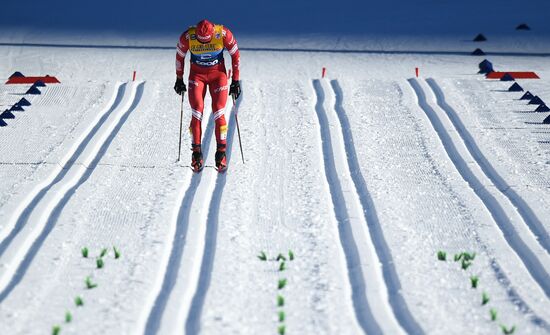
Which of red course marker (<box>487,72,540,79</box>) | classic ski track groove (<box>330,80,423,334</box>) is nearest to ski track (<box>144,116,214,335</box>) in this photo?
classic ski track groove (<box>330,80,423,334</box>)

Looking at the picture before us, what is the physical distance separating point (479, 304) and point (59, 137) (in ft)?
21.7

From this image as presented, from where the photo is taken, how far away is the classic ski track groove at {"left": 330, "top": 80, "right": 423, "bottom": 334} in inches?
303

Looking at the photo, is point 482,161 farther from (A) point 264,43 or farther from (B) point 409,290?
(A) point 264,43

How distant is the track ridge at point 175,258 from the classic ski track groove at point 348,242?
1401mm

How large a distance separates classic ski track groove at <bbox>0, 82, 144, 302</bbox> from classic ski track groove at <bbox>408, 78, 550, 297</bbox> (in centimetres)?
411

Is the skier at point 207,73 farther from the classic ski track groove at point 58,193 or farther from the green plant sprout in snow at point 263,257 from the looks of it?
the green plant sprout in snow at point 263,257

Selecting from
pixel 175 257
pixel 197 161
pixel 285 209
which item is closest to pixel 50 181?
pixel 197 161

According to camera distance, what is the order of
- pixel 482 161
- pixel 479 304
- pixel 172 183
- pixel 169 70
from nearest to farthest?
1. pixel 479 304
2. pixel 172 183
3. pixel 482 161
4. pixel 169 70


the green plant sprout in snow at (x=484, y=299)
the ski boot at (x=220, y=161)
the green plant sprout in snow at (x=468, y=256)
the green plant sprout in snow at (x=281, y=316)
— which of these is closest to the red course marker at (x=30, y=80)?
the ski boot at (x=220, y=161)

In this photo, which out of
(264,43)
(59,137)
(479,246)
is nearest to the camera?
(479,246)

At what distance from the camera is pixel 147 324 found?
7.48m

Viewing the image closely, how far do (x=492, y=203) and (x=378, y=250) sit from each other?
1851 millimetres

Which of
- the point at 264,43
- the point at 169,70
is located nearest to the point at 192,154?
the point at 169,70

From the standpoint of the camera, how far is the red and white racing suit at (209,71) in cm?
1136
